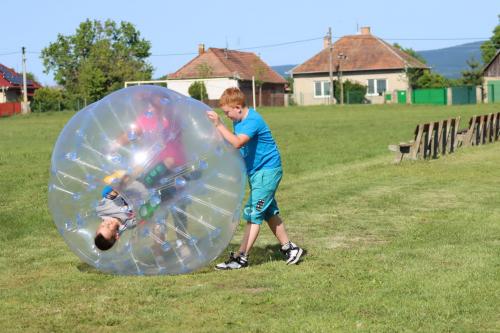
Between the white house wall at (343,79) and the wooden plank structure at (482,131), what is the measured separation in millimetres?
55034

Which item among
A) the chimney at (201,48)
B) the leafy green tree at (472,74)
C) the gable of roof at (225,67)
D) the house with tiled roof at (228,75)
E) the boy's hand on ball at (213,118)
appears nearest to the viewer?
the boy's hand on ball at (213,118)

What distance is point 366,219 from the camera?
35.5ft

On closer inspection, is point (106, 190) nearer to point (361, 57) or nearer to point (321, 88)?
point (321, 88)

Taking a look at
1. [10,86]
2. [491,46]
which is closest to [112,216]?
[10,86]

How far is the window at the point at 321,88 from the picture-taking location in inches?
3307

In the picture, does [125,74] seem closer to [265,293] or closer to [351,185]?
[351,185]

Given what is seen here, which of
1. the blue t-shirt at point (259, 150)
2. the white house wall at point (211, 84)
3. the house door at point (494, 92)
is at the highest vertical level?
the blue t-shirt at point (259, 150)

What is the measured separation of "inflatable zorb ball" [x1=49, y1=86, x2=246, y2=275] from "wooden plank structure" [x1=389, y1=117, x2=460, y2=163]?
1127 centimetres

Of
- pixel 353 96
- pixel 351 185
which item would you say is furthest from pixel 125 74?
pixel 351 185

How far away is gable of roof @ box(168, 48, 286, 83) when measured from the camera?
86125 millimetres

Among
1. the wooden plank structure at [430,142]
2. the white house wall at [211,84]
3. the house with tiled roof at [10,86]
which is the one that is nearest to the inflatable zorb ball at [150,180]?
the wooden plank structure at [430,142]

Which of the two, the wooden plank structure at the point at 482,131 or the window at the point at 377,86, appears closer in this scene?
the wooden plank structure at the point at 482,131

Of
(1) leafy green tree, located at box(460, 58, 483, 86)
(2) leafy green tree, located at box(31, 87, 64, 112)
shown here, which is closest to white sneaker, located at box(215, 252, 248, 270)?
(2) leafy green tree, located at box(31, 87, 64, 112)

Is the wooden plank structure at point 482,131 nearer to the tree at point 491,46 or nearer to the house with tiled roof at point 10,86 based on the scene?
the house with tiled roof at point 10,86
